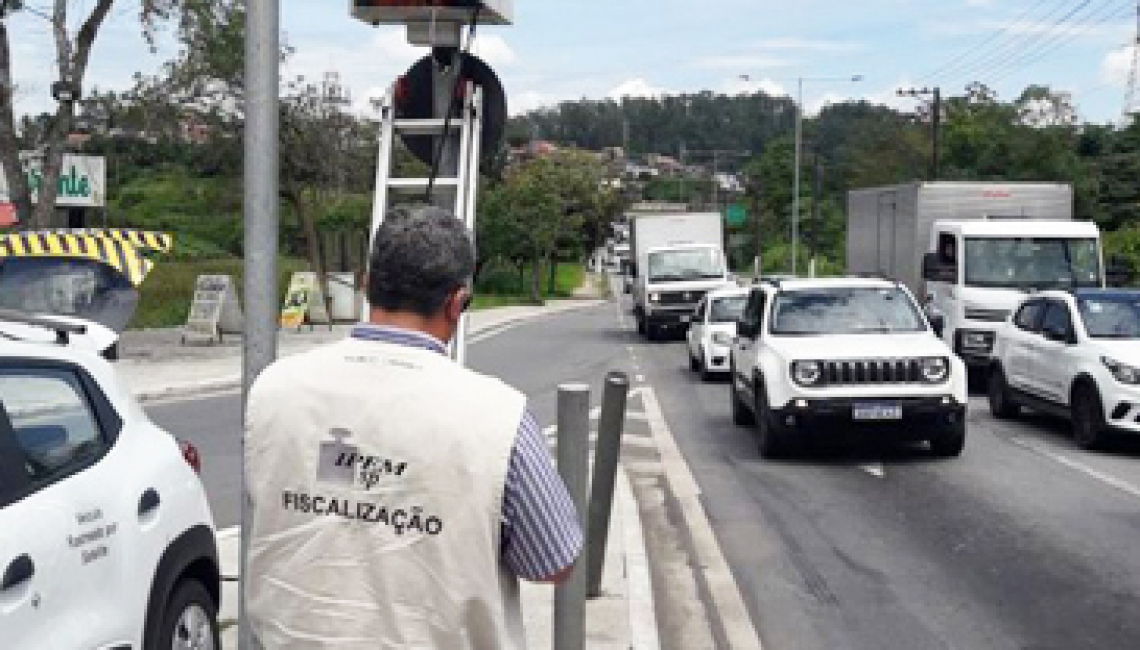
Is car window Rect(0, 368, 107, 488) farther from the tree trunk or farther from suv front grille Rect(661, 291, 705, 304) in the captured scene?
suv front grille Rect(661, 291, 705, 304)

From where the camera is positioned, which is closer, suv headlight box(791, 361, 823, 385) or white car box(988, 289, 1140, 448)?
suv headlight box(791, 361, 823, 385)

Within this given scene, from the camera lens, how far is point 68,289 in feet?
33.8

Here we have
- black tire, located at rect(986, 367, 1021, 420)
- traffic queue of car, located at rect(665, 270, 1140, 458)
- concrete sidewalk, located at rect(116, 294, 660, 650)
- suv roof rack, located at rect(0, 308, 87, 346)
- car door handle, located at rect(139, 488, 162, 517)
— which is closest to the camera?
car door handle, located at rect(139, 488, 162, 517)

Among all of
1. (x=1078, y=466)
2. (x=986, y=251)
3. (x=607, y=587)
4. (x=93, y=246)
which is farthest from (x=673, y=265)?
(x=607, y=587)

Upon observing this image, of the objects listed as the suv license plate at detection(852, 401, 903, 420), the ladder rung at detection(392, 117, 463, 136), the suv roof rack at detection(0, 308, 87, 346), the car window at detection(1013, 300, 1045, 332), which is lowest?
the suv license plate at detection(852, 401, 903, 420)

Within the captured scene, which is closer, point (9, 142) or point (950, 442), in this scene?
point (950, 442)

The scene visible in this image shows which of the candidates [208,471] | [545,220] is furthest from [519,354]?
[545,220]

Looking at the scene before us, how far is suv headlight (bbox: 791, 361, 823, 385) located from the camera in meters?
13.4

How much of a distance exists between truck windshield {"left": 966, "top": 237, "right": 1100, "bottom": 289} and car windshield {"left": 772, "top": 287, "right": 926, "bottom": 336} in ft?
27.4

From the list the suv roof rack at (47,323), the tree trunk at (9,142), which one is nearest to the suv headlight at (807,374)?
the suv roof rack at (47,323)

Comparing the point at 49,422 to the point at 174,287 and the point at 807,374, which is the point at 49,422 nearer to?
the point at 807,374

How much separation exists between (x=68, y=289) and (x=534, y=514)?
834cm

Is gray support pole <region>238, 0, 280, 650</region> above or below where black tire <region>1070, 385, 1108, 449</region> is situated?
above

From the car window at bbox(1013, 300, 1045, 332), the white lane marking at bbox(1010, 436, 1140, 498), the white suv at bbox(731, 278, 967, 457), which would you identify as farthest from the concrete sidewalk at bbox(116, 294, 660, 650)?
the car window at bbox(1013, 300, 1045, 332)
